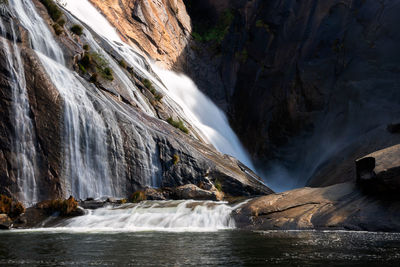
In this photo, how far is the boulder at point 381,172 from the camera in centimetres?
1309

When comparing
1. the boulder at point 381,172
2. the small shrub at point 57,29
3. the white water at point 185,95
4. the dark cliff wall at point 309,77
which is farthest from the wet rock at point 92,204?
the dark cliff wall at point 309,77

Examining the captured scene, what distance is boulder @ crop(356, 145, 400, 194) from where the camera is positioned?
43.0 feet

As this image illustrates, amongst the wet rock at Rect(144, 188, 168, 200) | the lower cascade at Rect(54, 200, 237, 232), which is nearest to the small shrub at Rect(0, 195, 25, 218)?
the lower cascade at Rect(54, 200, 237, 232)

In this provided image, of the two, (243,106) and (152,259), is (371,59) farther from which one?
(152,259)

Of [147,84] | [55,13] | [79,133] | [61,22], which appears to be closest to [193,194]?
[79,133]

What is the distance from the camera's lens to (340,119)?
30.1 meters

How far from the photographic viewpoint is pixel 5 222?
14.3 meters

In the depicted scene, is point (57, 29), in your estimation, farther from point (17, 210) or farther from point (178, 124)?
point (17, 210)

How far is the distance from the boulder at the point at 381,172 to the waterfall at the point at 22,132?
12611mm

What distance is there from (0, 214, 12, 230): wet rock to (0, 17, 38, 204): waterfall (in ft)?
5.27

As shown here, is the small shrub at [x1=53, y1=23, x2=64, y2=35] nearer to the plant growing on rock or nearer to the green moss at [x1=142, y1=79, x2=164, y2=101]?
the plant growing on rock

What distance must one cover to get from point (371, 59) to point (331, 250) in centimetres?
2561

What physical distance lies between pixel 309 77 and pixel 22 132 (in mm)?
23368

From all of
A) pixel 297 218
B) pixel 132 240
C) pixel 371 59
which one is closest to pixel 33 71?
pixel 132 240
